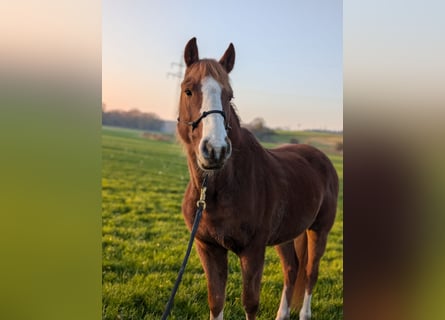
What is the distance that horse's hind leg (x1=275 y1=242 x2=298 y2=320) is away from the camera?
248 centimetres

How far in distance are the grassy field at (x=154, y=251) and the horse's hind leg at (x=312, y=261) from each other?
4 cm

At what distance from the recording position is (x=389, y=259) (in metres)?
2.09

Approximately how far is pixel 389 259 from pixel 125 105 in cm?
163

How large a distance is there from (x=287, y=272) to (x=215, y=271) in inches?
22.2

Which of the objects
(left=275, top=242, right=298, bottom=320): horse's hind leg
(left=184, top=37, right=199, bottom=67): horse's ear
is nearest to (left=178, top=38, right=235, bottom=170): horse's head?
(left=184, top=37, right=199, bottom=67): horse's ear

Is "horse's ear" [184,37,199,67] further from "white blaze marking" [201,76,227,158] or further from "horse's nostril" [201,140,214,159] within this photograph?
"horse's nostril" [201,140,214,159]

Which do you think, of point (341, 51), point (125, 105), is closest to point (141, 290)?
point (125, 105)

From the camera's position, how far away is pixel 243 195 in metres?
2.04

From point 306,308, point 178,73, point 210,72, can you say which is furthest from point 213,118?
point 306,308

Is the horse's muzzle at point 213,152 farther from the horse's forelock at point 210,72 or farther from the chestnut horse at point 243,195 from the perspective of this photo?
the horse's forelock at point 210,72

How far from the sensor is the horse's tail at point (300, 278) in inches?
99.5

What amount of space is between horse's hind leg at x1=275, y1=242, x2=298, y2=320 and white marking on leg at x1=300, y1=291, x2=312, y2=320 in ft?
0.29

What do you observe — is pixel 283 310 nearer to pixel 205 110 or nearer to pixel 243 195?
pixel 243 195

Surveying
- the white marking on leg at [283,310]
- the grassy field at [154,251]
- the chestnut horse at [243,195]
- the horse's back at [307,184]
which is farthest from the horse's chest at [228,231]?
the white marking on leg at [283,310]
